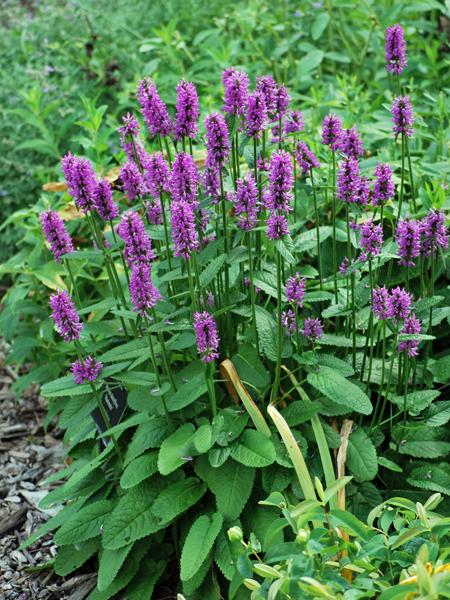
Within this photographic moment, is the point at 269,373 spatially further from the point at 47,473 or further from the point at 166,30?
the point at 166,30

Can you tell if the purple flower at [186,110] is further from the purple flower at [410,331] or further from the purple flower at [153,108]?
the purple flower at [410,331]

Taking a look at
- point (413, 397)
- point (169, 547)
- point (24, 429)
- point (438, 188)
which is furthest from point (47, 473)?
point (438, 188)

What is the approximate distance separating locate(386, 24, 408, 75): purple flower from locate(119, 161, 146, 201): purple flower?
1.02 metres

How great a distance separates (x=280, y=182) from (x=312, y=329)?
0.62 metres

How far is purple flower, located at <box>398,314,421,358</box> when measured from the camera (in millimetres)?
2545

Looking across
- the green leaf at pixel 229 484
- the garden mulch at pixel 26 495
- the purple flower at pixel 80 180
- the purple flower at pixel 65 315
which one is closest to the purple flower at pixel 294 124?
the purple flower at pixel 80 180

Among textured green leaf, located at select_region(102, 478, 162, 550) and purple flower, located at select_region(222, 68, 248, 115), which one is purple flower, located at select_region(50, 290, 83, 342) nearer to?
textured green leaf, located at select_region(102, 478, 162, 550)

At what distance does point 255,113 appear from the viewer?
2496mm

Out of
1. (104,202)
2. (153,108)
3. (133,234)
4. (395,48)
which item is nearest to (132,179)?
(104,202)

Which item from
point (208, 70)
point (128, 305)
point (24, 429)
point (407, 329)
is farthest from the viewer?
point (208, 70)

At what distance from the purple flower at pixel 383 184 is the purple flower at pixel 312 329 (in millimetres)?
458

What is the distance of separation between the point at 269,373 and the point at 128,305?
0.61 meters

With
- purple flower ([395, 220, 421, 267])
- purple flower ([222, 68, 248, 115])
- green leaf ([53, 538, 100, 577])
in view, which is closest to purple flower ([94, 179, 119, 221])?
purple flower ([222, 68, 248, 115])

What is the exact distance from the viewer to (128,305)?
3045 millimetres
